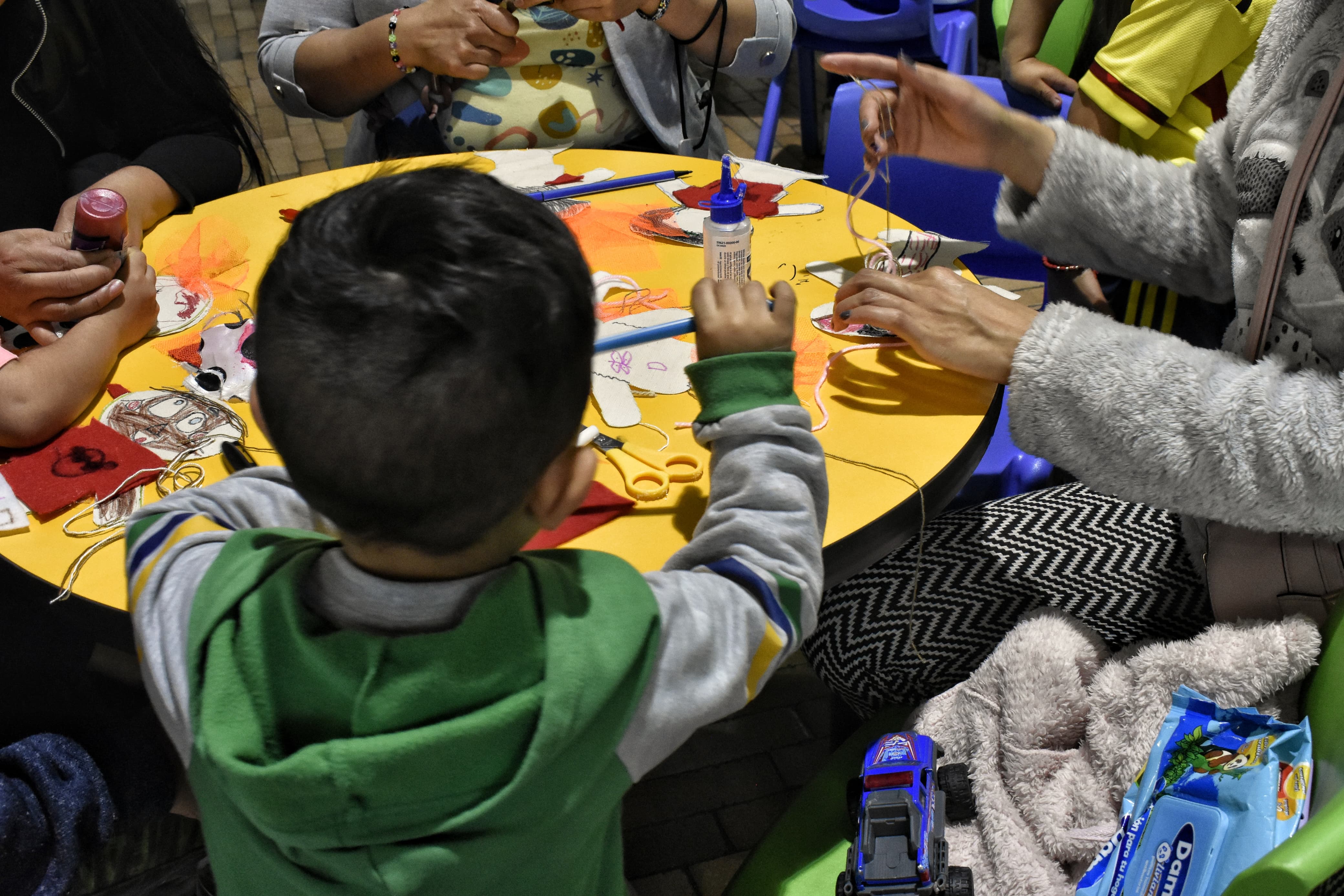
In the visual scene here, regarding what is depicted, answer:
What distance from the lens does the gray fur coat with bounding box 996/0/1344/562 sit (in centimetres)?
112

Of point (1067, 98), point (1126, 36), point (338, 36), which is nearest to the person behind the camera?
point (338, 36)

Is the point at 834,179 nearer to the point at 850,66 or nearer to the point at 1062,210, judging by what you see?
the point at 850,66

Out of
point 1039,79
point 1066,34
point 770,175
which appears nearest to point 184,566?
point 770,175

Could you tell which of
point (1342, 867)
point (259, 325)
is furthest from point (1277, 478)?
point (259, 325)

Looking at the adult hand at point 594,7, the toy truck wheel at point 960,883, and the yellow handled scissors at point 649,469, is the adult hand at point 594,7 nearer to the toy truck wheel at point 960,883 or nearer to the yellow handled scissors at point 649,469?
the yellow handled scissors at point 649,469

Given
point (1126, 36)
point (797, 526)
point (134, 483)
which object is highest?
point (1126, 36)

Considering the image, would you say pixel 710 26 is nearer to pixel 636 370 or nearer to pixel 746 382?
pixel 636 370

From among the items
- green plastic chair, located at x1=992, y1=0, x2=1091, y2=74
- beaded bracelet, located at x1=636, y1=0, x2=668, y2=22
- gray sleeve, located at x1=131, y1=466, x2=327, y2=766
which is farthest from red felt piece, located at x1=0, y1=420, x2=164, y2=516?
green plastic chair, located at x1=992, y1=0, x2=1091, y2=74

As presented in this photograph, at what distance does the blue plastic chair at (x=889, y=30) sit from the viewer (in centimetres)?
341

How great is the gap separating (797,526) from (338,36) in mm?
1560

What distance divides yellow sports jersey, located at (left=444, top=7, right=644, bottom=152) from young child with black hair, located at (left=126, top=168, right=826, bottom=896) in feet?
4.52

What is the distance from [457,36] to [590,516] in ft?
3.74

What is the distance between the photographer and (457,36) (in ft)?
6.09

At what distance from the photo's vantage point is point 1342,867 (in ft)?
2.44
